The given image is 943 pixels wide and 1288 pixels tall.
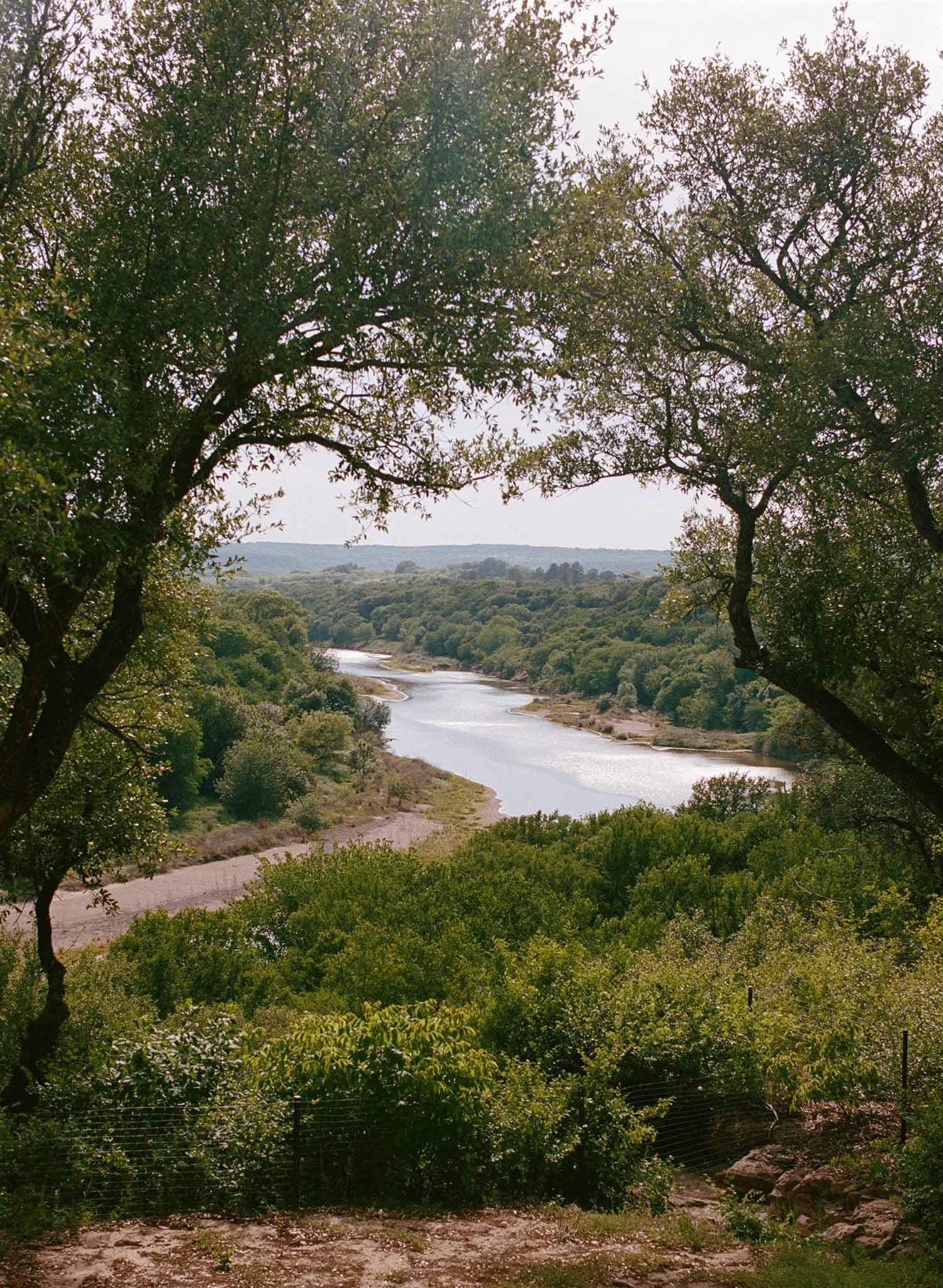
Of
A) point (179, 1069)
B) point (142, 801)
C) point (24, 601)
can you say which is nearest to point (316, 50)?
point (24, 601)

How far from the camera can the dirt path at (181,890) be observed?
2684 centimetres

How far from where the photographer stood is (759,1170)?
8.48 meters

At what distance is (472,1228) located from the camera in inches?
274

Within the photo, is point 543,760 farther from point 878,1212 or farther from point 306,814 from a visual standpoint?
point 878,1212

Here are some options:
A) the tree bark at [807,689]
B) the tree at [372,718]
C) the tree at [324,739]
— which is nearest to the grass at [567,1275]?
the tree bark at [807,689]

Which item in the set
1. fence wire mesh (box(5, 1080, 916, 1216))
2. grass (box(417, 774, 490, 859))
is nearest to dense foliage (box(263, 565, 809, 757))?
fence wire mesh (box(5, 1080, 916, 1216))

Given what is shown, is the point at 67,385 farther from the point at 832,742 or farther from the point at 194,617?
the point at 832,742

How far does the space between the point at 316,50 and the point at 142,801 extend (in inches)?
306

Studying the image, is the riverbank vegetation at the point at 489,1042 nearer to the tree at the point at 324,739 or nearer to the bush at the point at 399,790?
the bush at the point at 399,790

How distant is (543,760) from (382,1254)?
53.0 metres

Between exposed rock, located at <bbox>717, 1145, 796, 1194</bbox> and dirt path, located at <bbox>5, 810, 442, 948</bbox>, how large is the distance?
15.4 m

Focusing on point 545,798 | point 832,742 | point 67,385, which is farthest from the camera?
point 545,798

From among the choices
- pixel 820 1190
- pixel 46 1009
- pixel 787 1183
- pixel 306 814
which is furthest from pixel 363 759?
pixel 820 1190

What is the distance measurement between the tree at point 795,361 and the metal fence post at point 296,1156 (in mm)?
5302
